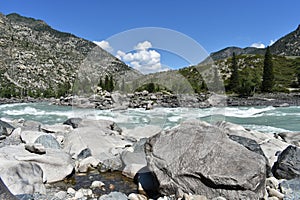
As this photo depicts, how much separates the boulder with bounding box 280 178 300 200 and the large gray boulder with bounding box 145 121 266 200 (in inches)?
18.8

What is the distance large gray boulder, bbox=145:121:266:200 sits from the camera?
325cm

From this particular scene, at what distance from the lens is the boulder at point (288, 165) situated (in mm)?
4223

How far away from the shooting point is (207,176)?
3.31 metres

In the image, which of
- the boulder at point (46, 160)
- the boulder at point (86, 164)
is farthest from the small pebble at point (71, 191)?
the boulder at point (86, 164)

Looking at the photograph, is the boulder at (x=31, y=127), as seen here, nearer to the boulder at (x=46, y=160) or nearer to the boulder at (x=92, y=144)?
the boulder at (x=92, y=144)

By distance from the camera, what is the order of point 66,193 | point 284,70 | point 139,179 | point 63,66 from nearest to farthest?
point 66,193 < point 139,179 < point 284,70 < point 63,66

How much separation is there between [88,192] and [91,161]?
1279 millimetres

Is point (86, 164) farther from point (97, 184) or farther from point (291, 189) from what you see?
point (291, 189)

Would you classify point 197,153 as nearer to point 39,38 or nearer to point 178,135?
point 178,135

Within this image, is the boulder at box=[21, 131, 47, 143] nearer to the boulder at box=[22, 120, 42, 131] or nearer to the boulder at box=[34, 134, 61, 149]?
the boulder at box=[34, 134, 61, 149]

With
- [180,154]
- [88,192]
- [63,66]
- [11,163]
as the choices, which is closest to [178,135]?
[180,154]

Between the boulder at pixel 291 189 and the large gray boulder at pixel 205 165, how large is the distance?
0.48 metres

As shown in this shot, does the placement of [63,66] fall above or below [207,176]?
above

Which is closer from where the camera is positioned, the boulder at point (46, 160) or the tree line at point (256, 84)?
the boulder at point (46, 160)
